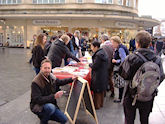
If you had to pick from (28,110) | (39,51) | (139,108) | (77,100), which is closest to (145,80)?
(139,108)

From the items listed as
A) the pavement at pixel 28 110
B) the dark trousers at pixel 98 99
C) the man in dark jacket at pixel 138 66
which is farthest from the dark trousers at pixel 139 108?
the dark trousers at pixel 98 99

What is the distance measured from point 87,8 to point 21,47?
12253 mm

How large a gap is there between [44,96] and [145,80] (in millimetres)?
1775

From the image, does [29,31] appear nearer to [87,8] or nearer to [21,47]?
[21,47]

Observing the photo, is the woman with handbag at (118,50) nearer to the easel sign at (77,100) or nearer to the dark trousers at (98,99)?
the dark trousers at (98,99)

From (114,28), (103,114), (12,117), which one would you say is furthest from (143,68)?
(114,28)

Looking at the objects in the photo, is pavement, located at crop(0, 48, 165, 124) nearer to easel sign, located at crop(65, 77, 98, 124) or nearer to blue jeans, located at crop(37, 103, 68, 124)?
easel sign, located at crop(65, 77, 98, 124)

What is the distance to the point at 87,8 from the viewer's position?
86.8ft

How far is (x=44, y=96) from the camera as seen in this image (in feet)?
11.3

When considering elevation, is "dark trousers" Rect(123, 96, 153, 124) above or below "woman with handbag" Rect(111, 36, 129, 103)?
below

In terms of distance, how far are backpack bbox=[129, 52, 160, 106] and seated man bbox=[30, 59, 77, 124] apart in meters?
1.37

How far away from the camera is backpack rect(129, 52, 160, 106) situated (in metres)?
2.71

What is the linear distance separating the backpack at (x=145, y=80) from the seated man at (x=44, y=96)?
4.50ft

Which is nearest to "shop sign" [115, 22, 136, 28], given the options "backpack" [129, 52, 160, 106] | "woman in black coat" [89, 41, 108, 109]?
"woman in black coat" [89, 41, 108, 109]
